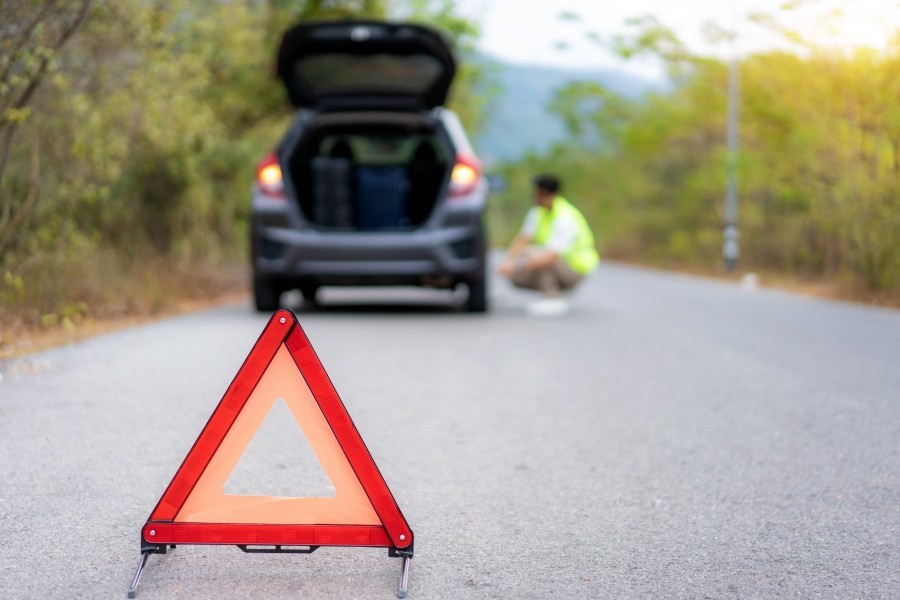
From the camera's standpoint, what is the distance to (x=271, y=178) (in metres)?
11.4

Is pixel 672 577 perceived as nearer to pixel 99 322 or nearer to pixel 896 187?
pixel 99 322

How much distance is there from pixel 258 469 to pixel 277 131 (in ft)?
45.6

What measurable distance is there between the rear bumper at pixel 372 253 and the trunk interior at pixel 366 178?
0.64 m

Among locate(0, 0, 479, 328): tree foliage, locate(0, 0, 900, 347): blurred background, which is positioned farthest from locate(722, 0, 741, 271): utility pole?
locate(0, 0, 479, 328): tree foliage

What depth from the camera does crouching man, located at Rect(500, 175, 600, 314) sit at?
516 inches

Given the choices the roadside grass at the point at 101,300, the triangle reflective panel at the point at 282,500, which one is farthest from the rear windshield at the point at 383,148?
the triangle reflective panel at the point at 282,500

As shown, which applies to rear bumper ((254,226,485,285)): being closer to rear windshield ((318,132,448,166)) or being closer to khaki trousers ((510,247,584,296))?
rear windshield ((318,132,448,166))

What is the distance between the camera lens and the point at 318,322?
11.6 metres

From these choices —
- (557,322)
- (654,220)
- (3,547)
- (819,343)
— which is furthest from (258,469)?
(654,220)

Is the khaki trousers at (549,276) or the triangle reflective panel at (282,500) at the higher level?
the triangle reflective panel at (282,500)

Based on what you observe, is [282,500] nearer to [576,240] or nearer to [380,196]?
[380,196]

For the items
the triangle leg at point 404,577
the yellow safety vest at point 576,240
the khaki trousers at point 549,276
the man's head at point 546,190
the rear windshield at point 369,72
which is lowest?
the khaki trousers at point 549,276

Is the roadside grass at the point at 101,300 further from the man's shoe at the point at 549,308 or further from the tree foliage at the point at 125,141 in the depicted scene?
the man's shoe at the point at 549,308

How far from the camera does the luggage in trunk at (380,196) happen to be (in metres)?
12.8
